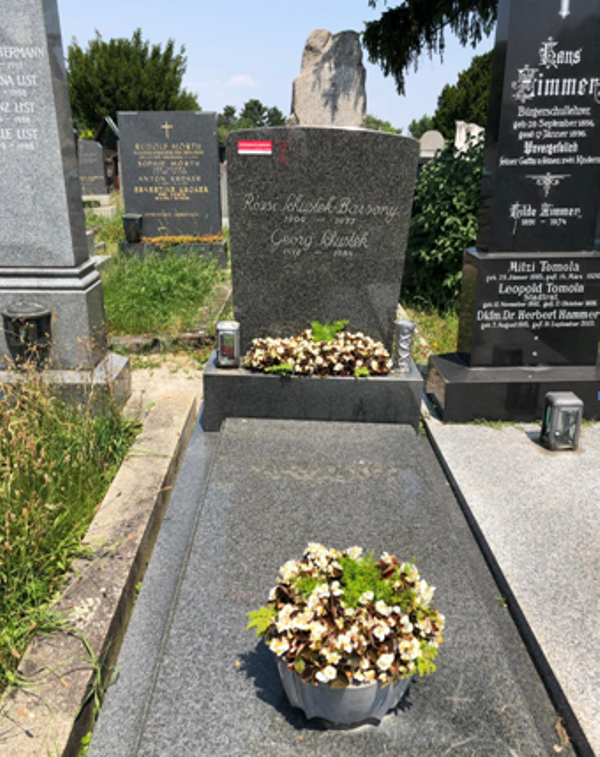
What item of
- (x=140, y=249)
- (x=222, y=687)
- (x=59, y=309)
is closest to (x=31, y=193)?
(x=59, y=309)

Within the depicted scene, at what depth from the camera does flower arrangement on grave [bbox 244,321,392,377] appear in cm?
418

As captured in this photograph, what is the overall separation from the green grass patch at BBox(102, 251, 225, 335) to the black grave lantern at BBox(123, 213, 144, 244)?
43 centimetres

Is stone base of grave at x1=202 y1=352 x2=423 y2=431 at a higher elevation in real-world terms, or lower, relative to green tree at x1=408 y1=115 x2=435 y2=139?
lower

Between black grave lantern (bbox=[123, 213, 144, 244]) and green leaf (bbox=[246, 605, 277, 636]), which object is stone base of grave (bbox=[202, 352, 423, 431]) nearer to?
green leaf (bbox=[246, 605, 277, 636])

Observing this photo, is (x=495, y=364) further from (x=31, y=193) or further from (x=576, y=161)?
(x=31, y=193)

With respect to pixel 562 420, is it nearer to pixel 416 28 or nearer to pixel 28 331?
pixel 28 331

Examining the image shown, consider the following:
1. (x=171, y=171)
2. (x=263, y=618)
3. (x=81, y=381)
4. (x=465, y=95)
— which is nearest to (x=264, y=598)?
(x=263, y=618)

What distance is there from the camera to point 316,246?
4.36 metres

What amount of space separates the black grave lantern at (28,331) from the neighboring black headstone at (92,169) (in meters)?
14.8

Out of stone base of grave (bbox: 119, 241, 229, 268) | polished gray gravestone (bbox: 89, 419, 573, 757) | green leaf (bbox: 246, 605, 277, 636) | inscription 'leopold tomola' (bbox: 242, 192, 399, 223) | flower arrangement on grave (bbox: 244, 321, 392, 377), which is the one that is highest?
inscription 'leopold tomola' (bbox: 242, 192, 399, 223)

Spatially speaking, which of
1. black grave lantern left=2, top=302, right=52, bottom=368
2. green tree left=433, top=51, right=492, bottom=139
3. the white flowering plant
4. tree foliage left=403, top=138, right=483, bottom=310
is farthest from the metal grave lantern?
green tree left=433, top=51, right=492, bottom=139

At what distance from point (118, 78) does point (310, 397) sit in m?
31.6

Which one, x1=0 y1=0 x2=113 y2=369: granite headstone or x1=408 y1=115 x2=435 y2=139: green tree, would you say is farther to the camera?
x1=408 y1=115 x2=435 y2=139: green tree

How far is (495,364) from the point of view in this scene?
4531mm
